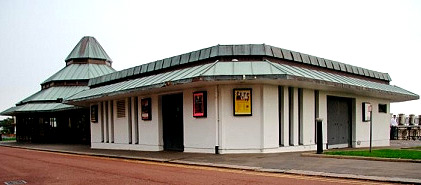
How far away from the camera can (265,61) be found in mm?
16656

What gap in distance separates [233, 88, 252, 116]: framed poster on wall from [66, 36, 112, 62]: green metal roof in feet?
102

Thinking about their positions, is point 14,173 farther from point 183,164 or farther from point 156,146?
point 156,146

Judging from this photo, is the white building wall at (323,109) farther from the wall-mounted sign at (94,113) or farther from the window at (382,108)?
the wall-mounted sign at (94,113)

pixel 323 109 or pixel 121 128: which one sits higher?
pixel 323 109

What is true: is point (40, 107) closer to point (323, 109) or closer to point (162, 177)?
point (323, 109)

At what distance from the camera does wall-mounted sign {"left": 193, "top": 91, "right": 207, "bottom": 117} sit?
16969 millimetres

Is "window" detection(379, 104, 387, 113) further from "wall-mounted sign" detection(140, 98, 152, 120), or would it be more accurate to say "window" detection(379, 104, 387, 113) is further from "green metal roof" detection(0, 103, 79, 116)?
"green metal roof" detection(0, 103, 79, 116)

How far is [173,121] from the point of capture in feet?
64.3

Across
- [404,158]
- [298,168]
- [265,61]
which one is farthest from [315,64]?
[298,168]

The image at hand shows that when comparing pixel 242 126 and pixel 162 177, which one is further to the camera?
pixel 242 126

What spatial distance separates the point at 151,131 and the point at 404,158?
12.3 metres

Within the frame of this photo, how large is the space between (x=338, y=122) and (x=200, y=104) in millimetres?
8299

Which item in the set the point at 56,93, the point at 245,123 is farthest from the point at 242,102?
the point at 56,93

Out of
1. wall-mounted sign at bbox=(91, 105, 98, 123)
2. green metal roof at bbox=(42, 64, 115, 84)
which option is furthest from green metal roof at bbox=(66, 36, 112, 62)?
wall-mounted sign at bbox=(91, 105, 98, 123)
